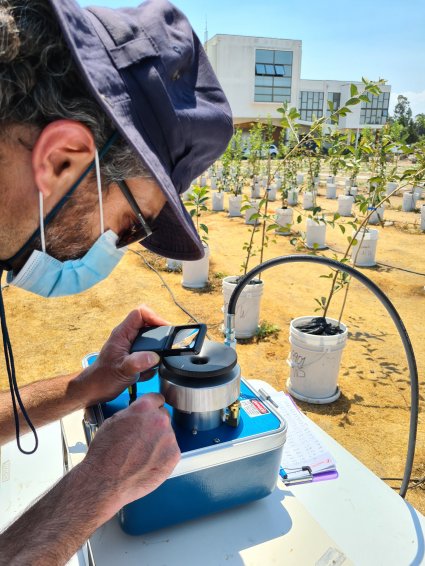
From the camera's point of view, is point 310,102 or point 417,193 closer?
point 417,193

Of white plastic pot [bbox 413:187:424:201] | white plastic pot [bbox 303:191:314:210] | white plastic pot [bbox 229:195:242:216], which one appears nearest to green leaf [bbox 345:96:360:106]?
white plastic pot [bbox 229:195:242:216]

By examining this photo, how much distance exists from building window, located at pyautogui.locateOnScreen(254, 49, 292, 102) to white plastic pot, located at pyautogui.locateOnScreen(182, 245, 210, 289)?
35.7 m

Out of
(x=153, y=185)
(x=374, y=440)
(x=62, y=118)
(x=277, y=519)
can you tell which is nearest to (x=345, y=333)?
(x=374, y=440)

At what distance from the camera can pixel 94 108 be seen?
672 mm

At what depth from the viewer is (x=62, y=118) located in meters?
0.66

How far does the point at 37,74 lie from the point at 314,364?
8.04ft

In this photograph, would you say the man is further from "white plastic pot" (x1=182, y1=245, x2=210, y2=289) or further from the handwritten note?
"white plastic pot" (x1=182, y1=245, x2=210, y2=289)

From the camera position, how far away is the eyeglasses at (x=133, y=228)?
86 cm

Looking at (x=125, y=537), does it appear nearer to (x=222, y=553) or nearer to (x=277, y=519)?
(x=222, y=553)

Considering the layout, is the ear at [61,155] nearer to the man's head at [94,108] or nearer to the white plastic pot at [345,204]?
the man's head at [94,108]

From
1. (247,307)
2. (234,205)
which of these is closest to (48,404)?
(247,307)

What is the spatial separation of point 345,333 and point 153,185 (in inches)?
86.6

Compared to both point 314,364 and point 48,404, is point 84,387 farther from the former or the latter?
point 314,364

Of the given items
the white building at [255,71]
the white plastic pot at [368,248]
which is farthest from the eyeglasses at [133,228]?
the white building at [255,71]
